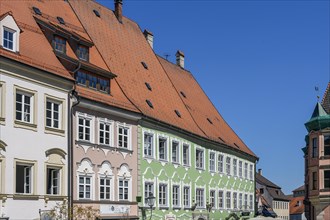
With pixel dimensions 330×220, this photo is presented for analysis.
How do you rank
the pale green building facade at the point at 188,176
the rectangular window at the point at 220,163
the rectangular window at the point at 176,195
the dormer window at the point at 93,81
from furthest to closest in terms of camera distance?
the rectangular window at the point at 220,163 → the rectangular window at the point at 176,195 → the pale green building facade at the point at 188,176 → the dormer window at the point at 93,81

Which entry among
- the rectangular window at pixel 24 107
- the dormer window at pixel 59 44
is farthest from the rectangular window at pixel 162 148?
the rectangular window at pixel 24 107

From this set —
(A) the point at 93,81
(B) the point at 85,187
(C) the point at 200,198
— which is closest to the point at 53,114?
(B) the point at 85,187

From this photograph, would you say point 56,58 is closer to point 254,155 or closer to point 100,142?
point 100,142

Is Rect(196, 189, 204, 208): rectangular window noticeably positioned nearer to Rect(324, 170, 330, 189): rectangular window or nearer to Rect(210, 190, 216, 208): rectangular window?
Rect(210, 190, 216, 208): rectangular window

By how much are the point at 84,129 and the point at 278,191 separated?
104 meters

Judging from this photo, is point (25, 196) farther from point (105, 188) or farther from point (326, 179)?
point (326, 179)

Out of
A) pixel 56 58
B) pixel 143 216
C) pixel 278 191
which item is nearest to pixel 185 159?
pixel 143 216

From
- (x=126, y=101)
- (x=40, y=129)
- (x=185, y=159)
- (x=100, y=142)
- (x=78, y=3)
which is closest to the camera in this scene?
(x=40, y=129)

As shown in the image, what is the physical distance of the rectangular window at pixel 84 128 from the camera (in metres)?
34.3

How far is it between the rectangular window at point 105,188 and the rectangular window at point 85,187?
113 cm

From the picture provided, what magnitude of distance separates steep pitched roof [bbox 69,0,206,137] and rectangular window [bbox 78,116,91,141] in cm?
601

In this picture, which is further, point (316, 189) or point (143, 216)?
point (316, 189)

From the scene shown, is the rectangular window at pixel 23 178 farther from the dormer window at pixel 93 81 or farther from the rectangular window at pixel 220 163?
the rectangular window at pixel 220 163

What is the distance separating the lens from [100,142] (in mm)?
36219
